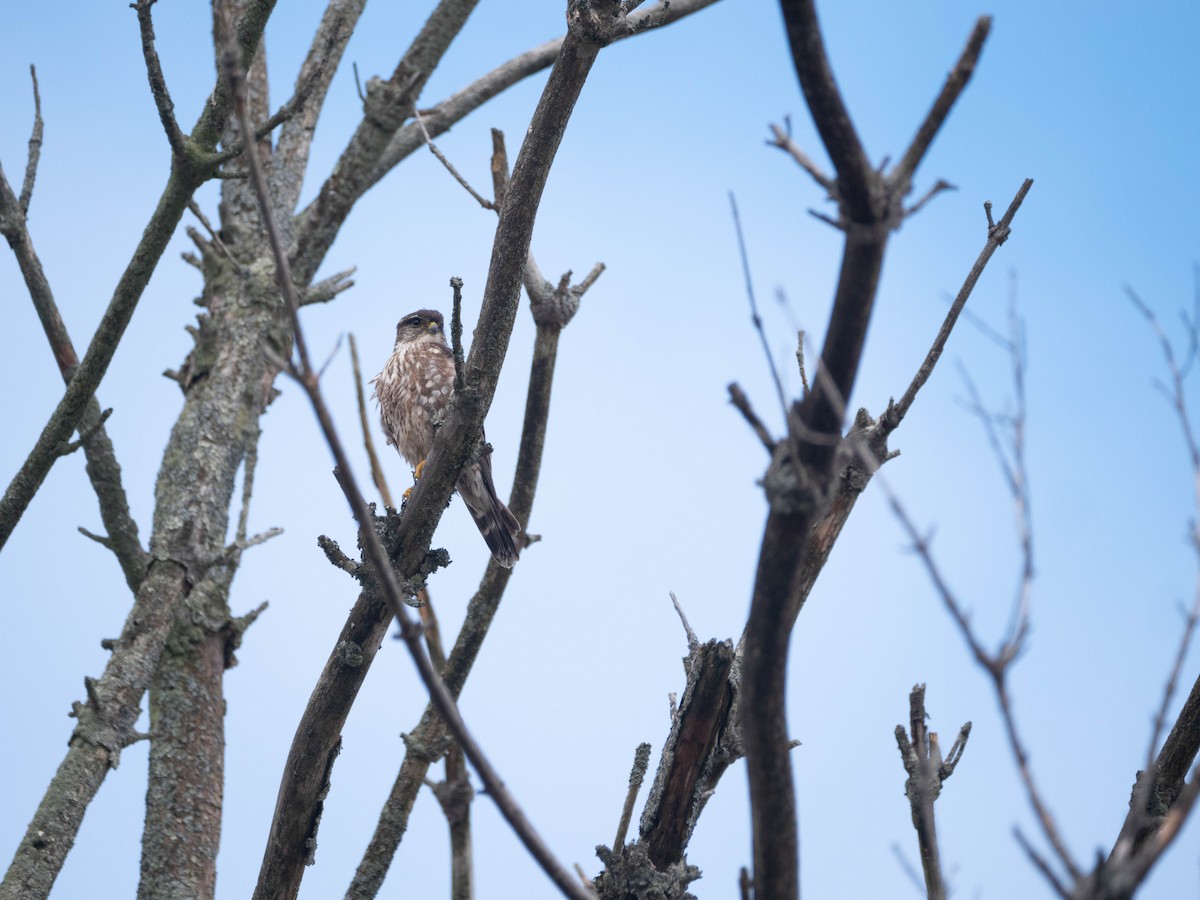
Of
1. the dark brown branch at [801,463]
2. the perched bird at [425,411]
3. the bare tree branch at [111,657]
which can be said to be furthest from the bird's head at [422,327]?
the dark brown branch at [801,463]

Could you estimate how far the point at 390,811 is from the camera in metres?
4.81

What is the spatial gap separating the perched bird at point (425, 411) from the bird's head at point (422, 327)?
16 mm

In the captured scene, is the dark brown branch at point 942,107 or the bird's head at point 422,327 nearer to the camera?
the dark brown branch at point 942,107

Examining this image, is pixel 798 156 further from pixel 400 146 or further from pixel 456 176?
pixel 400 146

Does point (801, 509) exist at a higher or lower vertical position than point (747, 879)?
higher

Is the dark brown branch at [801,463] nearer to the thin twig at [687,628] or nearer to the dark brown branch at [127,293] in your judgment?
the thin twig at [687,628]

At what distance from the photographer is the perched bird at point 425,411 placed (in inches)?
234

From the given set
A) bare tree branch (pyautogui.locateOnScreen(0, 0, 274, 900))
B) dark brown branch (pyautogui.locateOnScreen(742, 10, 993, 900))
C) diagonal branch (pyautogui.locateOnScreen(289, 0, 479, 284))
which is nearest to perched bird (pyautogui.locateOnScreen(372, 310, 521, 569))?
diagonal branch (pyautogui.locateOnScreen(289, 0, 479, 284))

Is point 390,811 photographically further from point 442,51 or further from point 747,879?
point 442,51

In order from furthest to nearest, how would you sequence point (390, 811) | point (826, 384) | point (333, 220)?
1. point (333, 220)
2. point (390, 811)
3. point (826, 384)

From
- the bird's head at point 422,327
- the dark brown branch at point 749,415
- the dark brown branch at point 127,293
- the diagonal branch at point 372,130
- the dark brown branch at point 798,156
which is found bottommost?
the dark brown branch at point 749,415

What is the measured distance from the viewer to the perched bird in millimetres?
5953

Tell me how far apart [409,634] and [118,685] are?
3.48 metres

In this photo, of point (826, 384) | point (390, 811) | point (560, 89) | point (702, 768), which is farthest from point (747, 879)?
point (390, 811)
